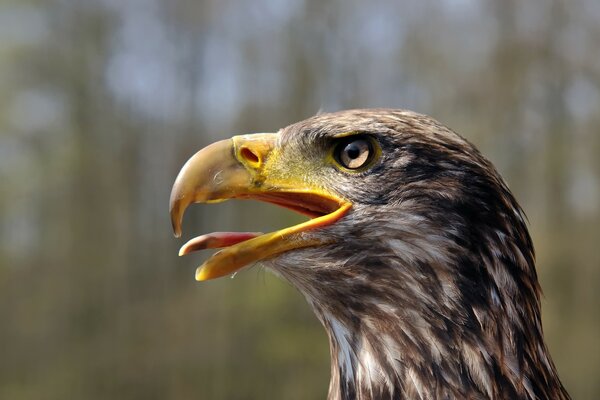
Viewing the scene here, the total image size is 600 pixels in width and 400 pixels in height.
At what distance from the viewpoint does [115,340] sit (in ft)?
32.2

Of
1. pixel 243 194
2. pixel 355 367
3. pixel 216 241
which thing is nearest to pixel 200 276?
pixel 216 241

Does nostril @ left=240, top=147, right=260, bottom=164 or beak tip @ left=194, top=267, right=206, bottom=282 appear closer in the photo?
beak tip @ left=194, top=267, right=206, bottom=282

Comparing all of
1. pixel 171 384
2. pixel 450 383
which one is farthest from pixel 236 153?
pixel 171 384

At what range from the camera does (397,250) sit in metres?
1.51

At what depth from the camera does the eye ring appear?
1518 millimetres

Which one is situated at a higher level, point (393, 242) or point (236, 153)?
point (236, 153)

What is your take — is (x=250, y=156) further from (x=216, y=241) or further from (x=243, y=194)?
(x=216, y=241)

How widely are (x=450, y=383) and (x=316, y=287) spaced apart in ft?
1.18

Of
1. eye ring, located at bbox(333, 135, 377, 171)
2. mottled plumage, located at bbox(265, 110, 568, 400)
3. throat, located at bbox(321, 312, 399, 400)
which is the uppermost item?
eye ring, located at bbox(333, 135, 377, 171)

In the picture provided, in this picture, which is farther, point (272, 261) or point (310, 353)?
point (310, 353)

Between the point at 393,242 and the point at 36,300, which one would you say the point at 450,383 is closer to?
the point at 393,242

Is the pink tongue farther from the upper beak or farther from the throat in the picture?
the throat

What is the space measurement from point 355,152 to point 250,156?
251 millimetres

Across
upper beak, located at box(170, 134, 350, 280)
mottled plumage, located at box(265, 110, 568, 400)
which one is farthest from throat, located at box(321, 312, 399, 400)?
upper beak, located at box(170, 134, 350, 280)
